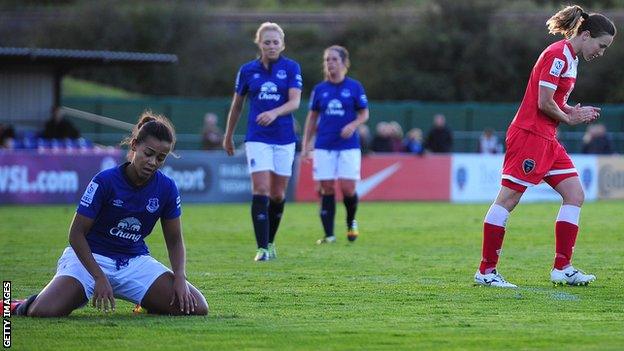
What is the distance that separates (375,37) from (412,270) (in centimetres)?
4160

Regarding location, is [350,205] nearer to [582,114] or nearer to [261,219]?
[261,219]

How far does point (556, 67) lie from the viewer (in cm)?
960

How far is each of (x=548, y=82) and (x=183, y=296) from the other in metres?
3.37

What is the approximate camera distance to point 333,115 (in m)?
15.1

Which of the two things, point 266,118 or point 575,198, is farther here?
point 266,118

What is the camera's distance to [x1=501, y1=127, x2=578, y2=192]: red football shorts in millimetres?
9664

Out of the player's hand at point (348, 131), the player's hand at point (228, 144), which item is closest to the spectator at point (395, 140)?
the player's hand at point (348, 131)

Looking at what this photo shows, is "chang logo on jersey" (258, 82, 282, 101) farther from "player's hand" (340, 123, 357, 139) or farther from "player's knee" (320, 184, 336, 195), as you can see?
"player's knee" (320, 184, 336, 195)

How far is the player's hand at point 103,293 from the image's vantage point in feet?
25.2

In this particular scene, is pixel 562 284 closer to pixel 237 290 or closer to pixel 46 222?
pixel 237 290

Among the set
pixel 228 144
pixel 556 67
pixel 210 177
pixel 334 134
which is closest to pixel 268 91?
pixel 228 144

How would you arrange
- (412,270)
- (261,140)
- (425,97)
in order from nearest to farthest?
(412,270), (261,140), (425,97)

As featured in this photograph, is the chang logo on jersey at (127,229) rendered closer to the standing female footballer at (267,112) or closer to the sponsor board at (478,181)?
the standing female footballer at (267,112)

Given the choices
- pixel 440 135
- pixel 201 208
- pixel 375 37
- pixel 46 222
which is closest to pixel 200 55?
pixel 375 37
